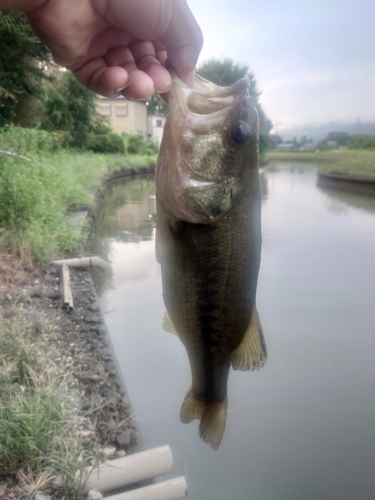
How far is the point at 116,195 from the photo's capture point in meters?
18.4

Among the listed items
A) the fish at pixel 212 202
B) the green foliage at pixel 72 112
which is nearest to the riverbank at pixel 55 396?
the fish at pixel 212 202

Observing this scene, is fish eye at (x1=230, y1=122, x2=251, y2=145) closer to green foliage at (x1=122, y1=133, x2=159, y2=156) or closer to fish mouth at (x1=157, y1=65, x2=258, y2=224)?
fish mouth at (x1=157, y1=65, x2=258, y2=224)

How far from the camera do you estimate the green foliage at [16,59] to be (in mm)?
9789

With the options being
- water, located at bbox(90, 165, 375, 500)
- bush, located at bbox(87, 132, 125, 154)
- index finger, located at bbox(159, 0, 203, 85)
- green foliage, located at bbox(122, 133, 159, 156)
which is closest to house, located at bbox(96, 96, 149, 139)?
green foliage, located at bbox(122, 133, 159, 156)

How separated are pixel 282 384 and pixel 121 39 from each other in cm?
382

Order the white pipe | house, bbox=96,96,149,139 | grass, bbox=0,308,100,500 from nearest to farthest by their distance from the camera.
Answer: grass, bbox=0,308,100,500, the white pipe, house, bbox=96,96,149,139

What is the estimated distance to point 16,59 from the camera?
11.2m

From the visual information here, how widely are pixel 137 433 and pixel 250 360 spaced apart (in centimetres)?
192

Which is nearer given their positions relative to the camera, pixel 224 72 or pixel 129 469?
pixel 129 469

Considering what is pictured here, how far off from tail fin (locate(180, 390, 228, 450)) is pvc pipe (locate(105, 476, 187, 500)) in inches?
43.7

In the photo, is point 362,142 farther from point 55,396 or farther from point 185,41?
point 185,41

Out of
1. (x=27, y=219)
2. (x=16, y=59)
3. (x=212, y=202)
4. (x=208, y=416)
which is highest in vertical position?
(x=16, y=59)

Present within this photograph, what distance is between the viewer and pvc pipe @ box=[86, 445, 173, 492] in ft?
8.32

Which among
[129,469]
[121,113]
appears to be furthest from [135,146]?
[129,469]
